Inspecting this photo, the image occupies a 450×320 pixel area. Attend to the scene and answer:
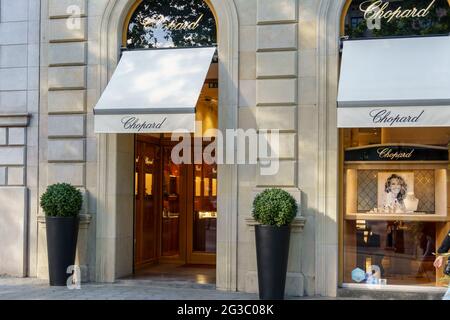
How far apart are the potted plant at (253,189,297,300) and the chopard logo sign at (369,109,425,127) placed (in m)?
1.77

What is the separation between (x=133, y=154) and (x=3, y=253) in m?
2.99

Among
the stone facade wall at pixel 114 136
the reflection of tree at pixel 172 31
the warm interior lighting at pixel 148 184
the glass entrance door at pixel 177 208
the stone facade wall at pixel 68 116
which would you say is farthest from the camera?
the glass entrance door at pixel 177 208

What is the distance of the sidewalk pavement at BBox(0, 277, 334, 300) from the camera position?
9.33m

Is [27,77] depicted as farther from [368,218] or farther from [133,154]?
[368,218]

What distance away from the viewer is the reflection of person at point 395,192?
31.7 feet

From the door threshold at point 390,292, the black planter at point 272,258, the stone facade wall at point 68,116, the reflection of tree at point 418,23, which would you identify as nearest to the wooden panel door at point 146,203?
the stone facade wall at point 68,116

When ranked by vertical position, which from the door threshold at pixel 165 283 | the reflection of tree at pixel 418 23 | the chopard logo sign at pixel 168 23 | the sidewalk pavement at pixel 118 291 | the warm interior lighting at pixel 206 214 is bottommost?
the sidewalk pavement at pixel 118 291

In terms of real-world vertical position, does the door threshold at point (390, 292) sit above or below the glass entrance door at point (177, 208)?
below

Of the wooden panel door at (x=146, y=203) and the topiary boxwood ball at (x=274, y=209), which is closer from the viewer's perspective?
the topiary boxwood ball at (x=274, y=209)

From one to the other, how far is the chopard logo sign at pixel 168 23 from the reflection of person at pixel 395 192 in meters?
4.26

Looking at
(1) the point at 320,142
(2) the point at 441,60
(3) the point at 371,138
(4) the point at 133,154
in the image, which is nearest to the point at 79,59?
(4) the point at 133,154

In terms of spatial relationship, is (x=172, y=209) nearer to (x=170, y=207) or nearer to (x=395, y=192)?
(x=170, y=207)

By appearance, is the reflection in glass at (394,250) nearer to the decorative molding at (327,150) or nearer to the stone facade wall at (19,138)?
the decorative molding at (327,150)

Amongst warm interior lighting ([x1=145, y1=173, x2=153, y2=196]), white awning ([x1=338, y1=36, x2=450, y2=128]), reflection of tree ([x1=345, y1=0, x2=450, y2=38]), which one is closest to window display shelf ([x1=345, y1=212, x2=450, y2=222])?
white awning ([x1=338, y1=36, x2=450, y2=128])
